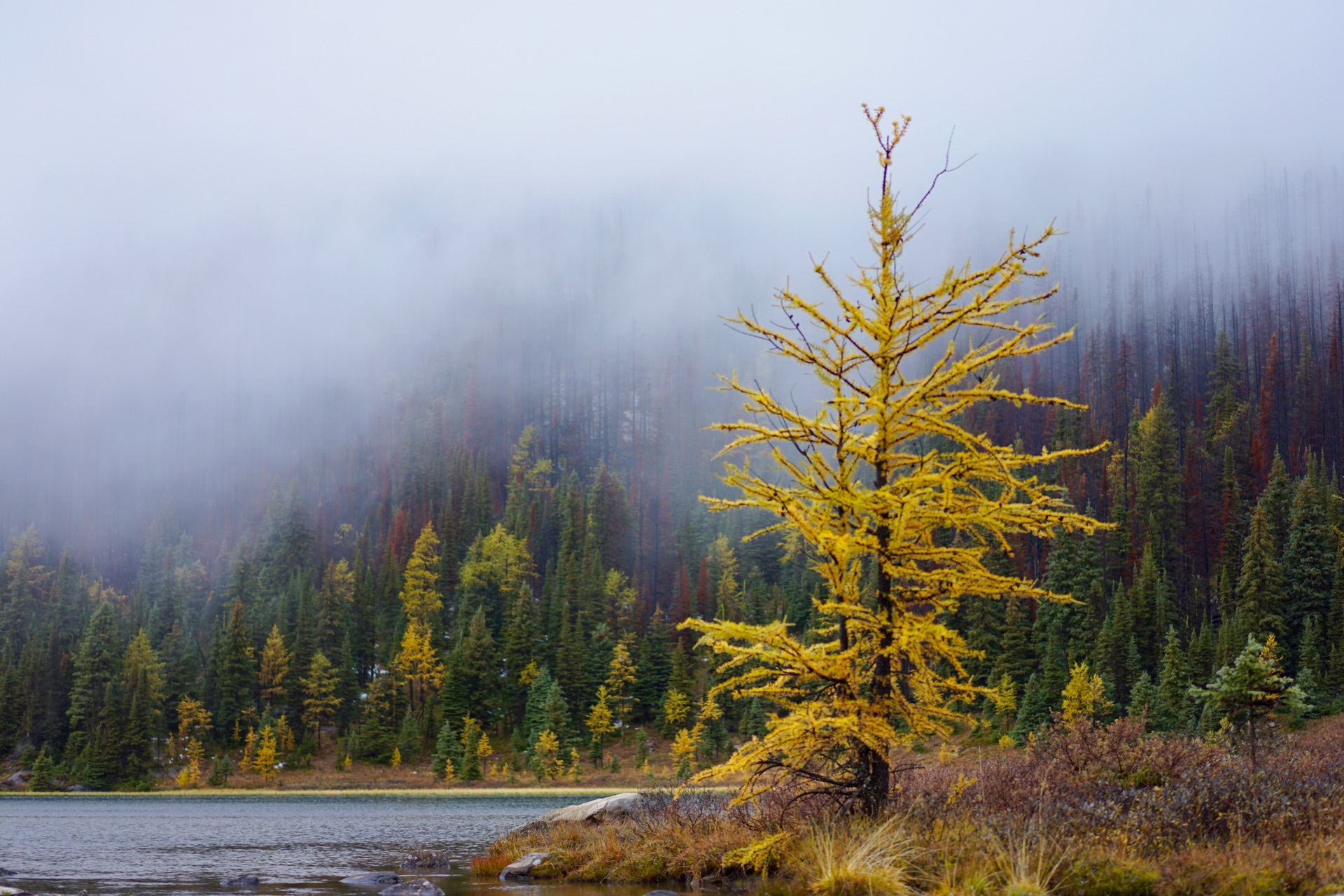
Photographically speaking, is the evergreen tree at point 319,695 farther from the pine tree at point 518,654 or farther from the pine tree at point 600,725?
the pine tree at point 600,725

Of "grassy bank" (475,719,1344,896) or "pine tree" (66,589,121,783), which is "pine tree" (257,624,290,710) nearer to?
"pine tree" (66,589,121,783)

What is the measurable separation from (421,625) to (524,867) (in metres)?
116

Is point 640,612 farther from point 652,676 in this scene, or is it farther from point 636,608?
point 652,676

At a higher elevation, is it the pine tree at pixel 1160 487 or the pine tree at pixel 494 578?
the pine tree at pixel 1160 487

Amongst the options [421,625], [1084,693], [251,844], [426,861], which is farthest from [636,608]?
[426,861]

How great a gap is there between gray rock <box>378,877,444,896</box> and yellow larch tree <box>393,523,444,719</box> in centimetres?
9983

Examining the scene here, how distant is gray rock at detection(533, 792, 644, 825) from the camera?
2528 centimetres

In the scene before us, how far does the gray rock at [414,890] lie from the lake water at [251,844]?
391 mm

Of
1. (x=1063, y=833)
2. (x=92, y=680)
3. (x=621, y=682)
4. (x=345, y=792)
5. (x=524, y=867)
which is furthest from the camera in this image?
(x=621, y=682)

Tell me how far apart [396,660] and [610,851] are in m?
106

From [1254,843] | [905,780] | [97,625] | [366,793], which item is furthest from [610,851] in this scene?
[97,625]

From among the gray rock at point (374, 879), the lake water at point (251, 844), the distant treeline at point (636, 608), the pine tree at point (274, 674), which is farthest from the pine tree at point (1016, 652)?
the gray rock at point (374, 879)

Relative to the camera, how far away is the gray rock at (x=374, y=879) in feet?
75.3

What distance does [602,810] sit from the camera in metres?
25.6
